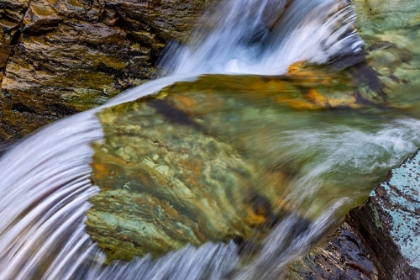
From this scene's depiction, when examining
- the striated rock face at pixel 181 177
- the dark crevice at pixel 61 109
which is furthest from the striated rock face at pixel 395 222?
the dark crevice at pixel 61 109

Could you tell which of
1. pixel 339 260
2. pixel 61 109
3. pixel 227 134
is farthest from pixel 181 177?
pixel 61 109

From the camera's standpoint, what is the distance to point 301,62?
394 centimetres

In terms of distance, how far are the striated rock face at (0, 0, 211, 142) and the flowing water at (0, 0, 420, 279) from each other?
0.66 metres

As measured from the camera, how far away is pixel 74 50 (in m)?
4.27

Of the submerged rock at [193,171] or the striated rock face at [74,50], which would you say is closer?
the submerged rock at [193,171]

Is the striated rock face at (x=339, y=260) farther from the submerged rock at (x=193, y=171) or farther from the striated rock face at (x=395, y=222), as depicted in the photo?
the submerged rock at (x=193, y=171)

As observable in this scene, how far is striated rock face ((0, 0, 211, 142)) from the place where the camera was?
4.11m

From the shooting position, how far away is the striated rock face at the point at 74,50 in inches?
162

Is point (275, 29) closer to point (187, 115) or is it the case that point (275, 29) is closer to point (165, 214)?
point (187, 115)

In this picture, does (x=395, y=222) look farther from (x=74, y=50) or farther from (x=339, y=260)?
(x=74, y=50)

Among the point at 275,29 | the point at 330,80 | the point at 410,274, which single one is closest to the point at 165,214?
the point at 410,274

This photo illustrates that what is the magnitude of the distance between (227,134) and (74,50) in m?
2.03

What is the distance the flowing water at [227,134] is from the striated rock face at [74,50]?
25.9 inches

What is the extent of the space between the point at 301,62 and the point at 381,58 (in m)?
0.65
